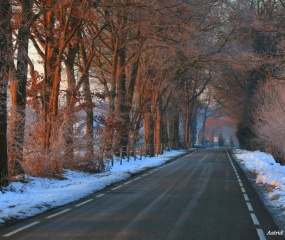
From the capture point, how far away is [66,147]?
20766 millimetres

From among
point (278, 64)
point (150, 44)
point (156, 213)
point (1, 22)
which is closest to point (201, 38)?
point (150, 44)

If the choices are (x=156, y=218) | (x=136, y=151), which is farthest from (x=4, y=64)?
(x=136, y=151)

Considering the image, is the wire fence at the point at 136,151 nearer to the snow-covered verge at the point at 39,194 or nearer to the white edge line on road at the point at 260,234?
the snow-covered verge at the point at 39,194

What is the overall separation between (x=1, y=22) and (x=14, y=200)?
17.4 feet

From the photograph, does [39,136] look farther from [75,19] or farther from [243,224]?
[243,224]

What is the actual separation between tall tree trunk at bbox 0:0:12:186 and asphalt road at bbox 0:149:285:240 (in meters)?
2.93

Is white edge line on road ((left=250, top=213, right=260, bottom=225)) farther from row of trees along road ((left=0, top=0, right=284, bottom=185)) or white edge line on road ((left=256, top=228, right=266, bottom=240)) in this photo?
row of trees along road ((left=0, top=0, right=284, bottom=185))

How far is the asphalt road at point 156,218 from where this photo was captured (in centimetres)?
884

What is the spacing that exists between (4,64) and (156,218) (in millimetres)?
6908

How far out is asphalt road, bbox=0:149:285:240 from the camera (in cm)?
884

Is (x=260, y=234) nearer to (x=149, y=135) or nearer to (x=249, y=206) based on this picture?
(x=249, y=206)

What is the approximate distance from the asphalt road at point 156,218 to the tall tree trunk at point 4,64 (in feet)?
9.61

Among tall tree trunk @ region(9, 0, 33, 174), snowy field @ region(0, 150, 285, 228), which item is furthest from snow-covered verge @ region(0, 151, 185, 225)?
tall tree trunk @ region(9, 0, 33, 174)

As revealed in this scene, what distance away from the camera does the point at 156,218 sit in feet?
34.7
